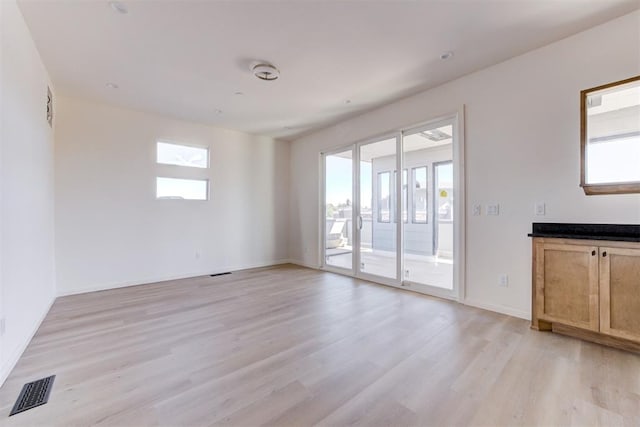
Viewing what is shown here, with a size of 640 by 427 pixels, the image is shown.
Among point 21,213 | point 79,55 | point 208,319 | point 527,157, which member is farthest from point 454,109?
point 21,213

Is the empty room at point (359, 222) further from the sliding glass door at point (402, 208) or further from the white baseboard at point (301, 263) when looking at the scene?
the white baseboard at point (301, 263)

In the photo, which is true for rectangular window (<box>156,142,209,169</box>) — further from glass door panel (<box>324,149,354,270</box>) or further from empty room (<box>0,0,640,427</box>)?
Answer: glass door panel (<box>324,149,354,270</box>)

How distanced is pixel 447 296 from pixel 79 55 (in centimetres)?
506

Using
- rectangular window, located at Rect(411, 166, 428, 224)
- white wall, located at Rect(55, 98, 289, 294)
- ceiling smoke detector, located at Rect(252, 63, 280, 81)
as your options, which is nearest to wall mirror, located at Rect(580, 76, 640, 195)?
rectangular window, located at Rect(411, 166, 428, 224)

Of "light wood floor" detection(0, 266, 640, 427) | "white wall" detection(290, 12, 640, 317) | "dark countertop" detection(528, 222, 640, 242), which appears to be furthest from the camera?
"white wall" detection(290, 12, 640, 317)

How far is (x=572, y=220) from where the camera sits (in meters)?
2.68

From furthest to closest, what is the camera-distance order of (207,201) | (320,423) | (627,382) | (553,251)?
(207,201)
(553,251)
(627,382)
(320,423)

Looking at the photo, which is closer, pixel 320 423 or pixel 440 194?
pixel 320 423

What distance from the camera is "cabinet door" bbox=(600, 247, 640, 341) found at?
2.20 meters

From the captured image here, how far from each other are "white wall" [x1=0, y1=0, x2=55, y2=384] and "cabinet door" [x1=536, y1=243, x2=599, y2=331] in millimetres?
4376

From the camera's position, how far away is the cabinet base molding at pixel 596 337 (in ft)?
7.43

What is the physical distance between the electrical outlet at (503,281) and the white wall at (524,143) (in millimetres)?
45

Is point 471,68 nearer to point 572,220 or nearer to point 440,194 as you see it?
point 440,194

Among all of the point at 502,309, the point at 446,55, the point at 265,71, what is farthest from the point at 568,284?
the point at 265,71
